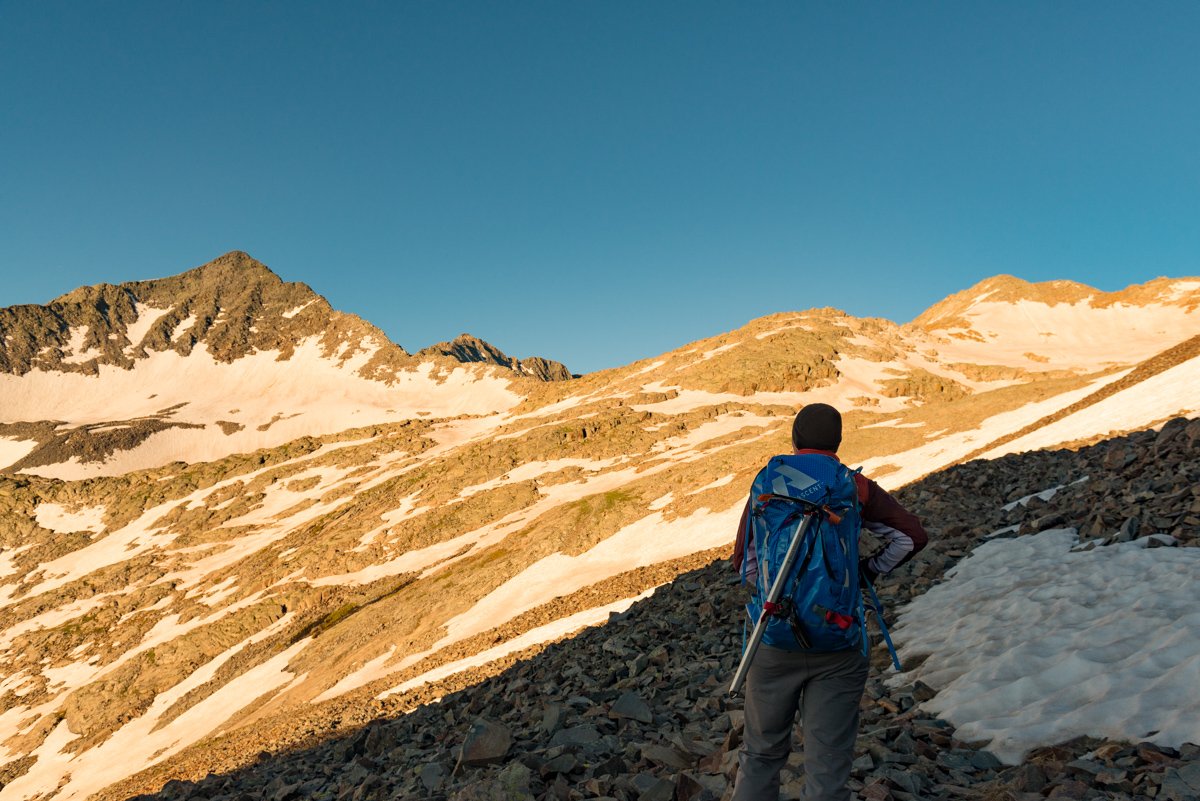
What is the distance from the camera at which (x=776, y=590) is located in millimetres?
4406

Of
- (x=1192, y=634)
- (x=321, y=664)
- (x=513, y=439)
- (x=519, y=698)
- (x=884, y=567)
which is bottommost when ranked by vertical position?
(x=321, y=664)

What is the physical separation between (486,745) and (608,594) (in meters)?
20.8

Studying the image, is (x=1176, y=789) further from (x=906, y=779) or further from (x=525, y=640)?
(x=525, y=640)

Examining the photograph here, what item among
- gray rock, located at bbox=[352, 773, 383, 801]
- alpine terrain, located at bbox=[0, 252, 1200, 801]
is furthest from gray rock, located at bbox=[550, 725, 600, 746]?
gray rock, located at bbox=[352, 773, 383, 801]

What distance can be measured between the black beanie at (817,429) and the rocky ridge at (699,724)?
3.54 m

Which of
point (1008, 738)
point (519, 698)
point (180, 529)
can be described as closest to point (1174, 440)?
point (1008, 738)

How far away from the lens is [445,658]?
3022cm

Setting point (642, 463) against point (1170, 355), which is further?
point (642, 463)

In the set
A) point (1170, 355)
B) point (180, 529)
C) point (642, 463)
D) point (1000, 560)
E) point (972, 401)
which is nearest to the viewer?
point (1000, 560)

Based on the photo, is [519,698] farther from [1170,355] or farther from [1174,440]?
[1170,355]

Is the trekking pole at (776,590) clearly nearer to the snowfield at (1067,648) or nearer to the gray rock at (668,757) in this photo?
the gray rock at (668,757)

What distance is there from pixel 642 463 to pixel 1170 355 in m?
47.7

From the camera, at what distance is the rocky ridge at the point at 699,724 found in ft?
19.4

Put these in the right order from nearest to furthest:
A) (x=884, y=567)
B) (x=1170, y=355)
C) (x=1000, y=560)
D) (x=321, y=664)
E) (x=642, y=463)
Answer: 1. (x=884, y=567)
2. (x=1000, y=560)
3. (x=1170, y=355)
4. (x=321, y=664)
5. (x=642, y=463)
